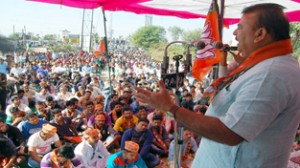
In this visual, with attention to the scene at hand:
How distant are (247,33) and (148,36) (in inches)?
1830

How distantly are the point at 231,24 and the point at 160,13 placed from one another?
1.96m

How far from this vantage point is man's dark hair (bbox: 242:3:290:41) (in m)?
0.90

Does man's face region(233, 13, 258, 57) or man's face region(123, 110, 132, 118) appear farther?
man's face region(123, 110, 132, 118)

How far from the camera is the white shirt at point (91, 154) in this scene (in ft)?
12.2

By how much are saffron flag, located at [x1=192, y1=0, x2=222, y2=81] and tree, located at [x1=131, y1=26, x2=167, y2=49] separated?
4159 centimetres

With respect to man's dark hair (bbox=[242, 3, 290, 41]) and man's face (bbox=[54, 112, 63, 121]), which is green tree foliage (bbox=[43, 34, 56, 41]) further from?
man's dark hair (bbox=[242, 3, 290, 41])

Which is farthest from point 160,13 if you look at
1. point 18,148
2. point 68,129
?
point 18,148

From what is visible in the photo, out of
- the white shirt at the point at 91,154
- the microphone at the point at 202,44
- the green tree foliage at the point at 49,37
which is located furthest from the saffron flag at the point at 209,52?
the green tree foliage at the point at 49,37

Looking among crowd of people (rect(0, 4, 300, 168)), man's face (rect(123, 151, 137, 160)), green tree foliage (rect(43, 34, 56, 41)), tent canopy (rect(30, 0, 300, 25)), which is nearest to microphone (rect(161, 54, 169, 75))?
crowd of people (rect(0, 4, 300, 168))

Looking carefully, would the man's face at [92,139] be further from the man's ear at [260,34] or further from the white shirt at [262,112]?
the man's ear at [260,34]

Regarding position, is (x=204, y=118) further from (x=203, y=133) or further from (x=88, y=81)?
(x=88, y=81)

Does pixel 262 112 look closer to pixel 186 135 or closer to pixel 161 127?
pixel 186 135

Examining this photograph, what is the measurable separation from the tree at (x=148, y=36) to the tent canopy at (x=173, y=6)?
128 ft

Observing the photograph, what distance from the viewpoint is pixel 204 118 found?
0.88 metres
